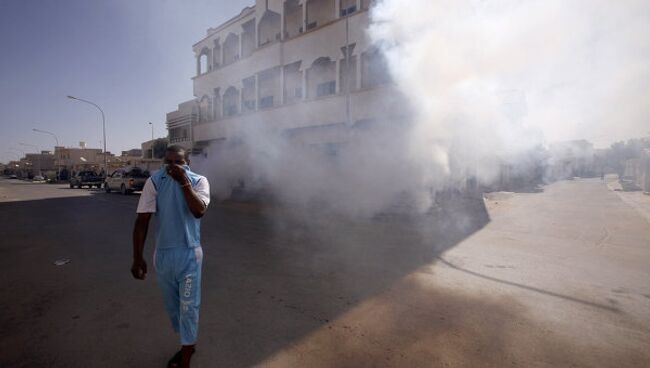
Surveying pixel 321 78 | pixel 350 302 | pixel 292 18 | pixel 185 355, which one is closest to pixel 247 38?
pixel 292 18

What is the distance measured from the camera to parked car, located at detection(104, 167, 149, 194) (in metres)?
18.2

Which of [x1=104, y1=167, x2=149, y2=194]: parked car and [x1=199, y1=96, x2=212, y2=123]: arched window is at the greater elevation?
[x1=199, y1=96, x2=212, y2=123]: arched window

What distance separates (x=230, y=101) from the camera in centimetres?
2128

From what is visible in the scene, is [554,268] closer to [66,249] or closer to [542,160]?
[66,249]

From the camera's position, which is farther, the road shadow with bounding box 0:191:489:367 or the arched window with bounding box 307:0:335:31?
the arched window with bounding box 307:0:335:31

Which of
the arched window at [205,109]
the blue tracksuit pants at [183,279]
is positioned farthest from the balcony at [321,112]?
the blue tracksuit pants at [183,279]

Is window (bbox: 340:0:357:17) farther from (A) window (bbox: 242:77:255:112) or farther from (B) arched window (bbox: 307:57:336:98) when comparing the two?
(A) window (bbox: 242:77:255:112)

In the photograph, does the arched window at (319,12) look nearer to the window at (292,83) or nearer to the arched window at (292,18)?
the arched window at (292,18)

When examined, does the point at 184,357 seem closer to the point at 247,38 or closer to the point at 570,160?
the point at 247,38

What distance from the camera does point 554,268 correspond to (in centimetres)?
459

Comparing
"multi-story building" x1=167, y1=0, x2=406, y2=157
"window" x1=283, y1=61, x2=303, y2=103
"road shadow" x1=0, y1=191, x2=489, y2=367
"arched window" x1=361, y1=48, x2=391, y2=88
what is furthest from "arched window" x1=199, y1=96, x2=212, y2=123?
"road shadow" x1=0, y1=191, x2=489, y2=367

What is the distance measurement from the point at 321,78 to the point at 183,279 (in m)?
14.8

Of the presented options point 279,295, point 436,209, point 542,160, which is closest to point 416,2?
point 436,209

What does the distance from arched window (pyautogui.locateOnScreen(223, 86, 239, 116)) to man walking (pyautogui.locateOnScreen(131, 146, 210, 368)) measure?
19.4 m
